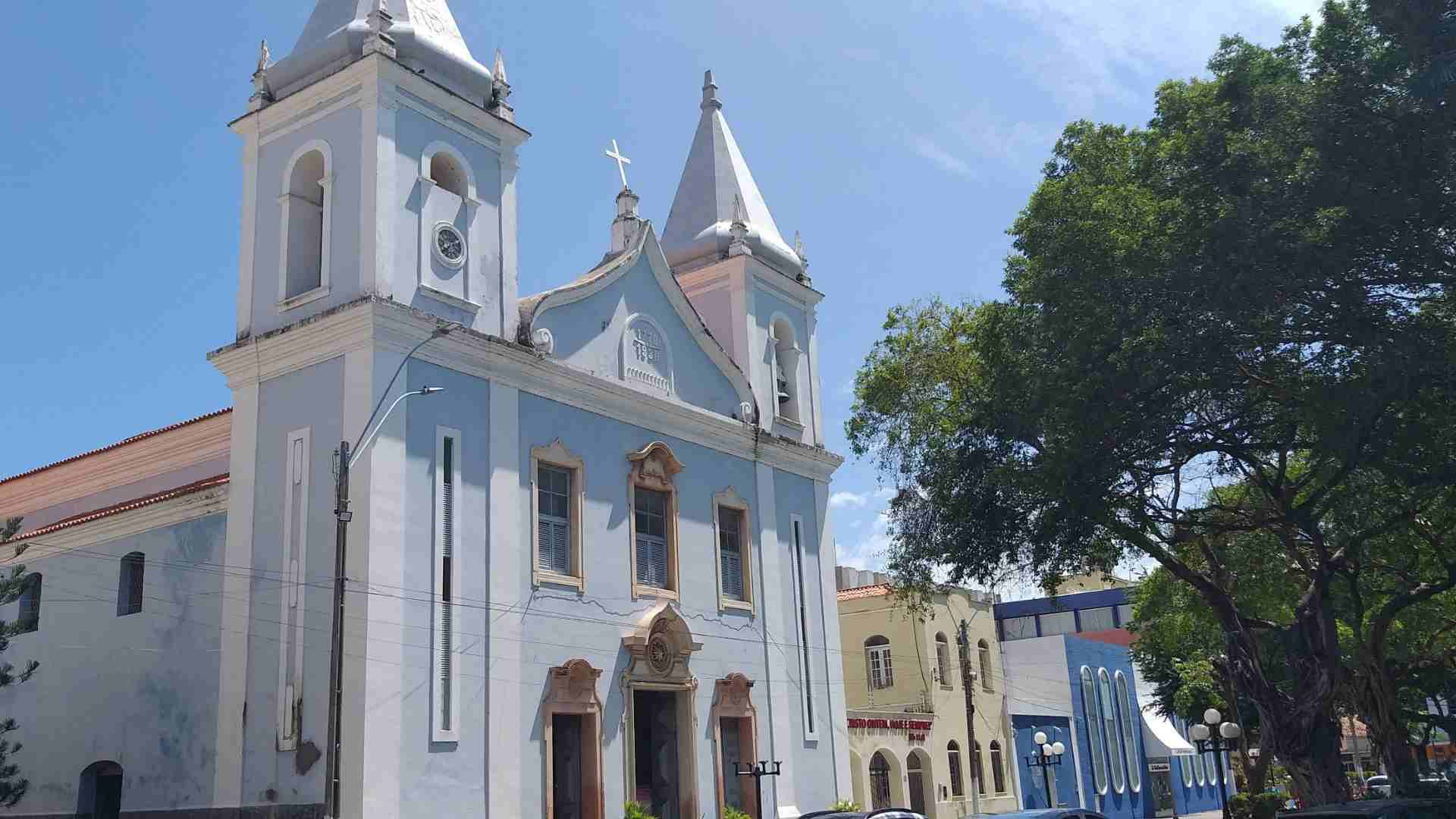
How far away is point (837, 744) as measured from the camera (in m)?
25.8

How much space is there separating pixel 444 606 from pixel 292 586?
6.80ft

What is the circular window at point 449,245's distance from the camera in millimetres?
19625

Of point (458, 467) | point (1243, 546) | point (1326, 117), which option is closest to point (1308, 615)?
point (1243, 546)

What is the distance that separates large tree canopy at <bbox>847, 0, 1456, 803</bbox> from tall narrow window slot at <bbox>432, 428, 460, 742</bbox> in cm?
844

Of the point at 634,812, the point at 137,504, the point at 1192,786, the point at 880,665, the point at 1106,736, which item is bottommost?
the point at 1192,786

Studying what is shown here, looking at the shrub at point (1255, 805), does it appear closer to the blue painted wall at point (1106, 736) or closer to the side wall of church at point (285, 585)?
the blue painted wall at point (1106, 736)

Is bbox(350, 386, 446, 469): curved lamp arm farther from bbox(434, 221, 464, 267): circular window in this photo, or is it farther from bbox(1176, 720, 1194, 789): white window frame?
bbox(1176, 720, 1194, 789): white window frame

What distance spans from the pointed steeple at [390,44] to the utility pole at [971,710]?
2096 cm

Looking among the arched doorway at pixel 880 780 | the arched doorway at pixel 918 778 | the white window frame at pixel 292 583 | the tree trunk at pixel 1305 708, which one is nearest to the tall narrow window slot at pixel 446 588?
the white window frame at pixel 292 583

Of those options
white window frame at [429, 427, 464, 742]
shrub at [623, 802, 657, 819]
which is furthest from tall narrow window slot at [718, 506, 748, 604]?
white window frame at [429, 427, 464, 742]

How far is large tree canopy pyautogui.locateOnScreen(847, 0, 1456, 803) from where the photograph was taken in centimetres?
1523

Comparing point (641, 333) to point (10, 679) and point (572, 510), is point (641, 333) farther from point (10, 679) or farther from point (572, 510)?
point (10, 679)

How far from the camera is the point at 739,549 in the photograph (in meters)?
24.7

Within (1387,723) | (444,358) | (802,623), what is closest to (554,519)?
(444,358)
